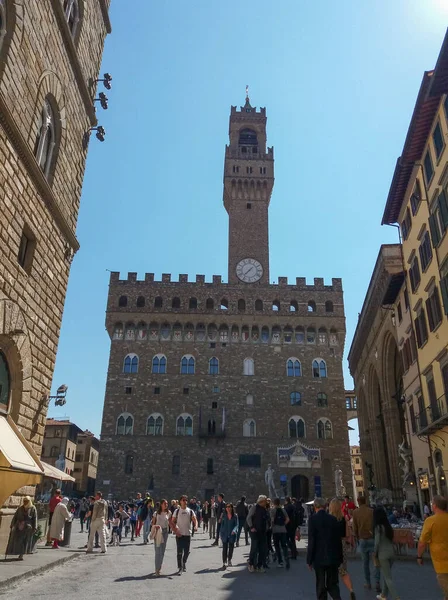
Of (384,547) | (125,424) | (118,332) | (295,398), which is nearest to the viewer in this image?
(384,547)

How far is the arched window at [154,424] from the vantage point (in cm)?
3400

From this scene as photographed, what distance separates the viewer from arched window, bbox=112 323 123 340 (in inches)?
1444

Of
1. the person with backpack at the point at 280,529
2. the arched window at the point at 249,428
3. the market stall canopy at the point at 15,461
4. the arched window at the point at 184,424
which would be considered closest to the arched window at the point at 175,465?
the arched window at the point at 184,424

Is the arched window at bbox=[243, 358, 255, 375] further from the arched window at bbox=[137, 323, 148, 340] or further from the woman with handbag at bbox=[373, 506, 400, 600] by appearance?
the woman with handbag at bbox=[373, 506, 400, 600]

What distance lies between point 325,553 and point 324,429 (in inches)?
1185

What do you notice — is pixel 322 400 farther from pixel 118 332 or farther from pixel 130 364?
pixel 118 332

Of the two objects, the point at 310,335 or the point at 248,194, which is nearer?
the point at 310,335

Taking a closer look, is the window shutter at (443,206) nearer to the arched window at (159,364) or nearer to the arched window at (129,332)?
the arched window at (159,364)

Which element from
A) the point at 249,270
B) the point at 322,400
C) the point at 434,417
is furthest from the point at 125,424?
the point at 434,417

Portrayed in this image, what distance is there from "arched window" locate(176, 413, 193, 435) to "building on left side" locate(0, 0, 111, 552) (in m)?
24.3

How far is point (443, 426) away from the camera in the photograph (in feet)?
51.9

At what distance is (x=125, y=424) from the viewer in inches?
1346

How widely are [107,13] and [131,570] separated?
14.9 meters

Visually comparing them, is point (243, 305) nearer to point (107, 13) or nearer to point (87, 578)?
point (107, 13)
